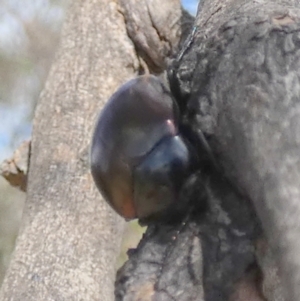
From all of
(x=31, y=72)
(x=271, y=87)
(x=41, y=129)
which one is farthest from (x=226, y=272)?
(x=31, y=72)

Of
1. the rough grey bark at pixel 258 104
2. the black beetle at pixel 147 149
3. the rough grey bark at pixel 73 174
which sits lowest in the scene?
the rough grey bark at pixel 73 174

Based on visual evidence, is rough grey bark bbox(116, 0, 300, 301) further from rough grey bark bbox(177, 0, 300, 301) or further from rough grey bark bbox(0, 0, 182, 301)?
rough grey bark bbox(0, 0, 182, 301)

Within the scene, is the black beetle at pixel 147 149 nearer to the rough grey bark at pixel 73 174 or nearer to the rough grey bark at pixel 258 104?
the rough grey bark at pixel 258 104

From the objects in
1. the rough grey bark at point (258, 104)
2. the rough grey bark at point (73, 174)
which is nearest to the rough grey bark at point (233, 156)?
the rough grey bark at point (258, 104)

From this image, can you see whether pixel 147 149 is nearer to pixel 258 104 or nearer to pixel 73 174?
pixel 258 104

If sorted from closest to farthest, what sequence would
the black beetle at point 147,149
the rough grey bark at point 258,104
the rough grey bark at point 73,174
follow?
1. the rough grey bark at point 258,104
2. the black beetle at point 147,149
3. the rough grey bark at point 73,174

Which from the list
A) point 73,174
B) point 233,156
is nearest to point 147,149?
point 233,156

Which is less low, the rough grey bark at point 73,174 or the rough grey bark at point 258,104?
the rough grey bark at point 258,104
